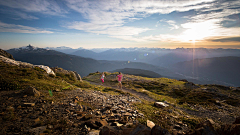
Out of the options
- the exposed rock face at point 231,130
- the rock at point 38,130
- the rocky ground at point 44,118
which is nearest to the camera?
the exposed rock face at point 231,130

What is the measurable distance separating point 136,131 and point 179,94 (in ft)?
78.9

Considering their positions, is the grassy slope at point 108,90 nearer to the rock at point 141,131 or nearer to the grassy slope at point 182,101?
the grassy slope at point 182,101

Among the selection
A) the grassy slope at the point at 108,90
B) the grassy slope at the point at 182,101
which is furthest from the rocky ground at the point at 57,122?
the grassy slope at the point at 108,90

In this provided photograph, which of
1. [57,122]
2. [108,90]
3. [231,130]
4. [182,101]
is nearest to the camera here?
[231,130]

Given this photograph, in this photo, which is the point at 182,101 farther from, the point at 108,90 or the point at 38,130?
the point at 38,130

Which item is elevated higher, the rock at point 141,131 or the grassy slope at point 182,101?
the rock at point 141,131

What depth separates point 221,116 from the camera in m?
12.4

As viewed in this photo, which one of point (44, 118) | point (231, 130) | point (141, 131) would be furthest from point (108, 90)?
point (231, 130)

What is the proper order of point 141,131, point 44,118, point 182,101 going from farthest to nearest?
point 182,101 → point 44,118 → point 141,131

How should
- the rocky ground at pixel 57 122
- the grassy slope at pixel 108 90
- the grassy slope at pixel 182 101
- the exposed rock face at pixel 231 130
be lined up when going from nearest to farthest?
the exposed rock face at pixel 231 130
the rocky ground at pixel 57 122
the grassy slope at pixel 182 101
the grassy slope at pixel 108 90

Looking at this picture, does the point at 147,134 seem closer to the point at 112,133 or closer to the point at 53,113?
the point at 112,133

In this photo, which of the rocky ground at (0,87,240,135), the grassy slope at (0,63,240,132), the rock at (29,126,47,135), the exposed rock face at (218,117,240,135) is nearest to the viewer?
the exposed rock face at (218,117,240,135)

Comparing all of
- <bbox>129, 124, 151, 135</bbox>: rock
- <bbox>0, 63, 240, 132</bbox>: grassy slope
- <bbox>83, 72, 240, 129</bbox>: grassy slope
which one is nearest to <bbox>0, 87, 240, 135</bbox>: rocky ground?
<bbox>129, 124, 151, 135</bbox>: rock

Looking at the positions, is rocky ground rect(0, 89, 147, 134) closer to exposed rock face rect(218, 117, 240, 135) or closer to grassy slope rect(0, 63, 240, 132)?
grassy slope rect(0, 63, 240, 132)
